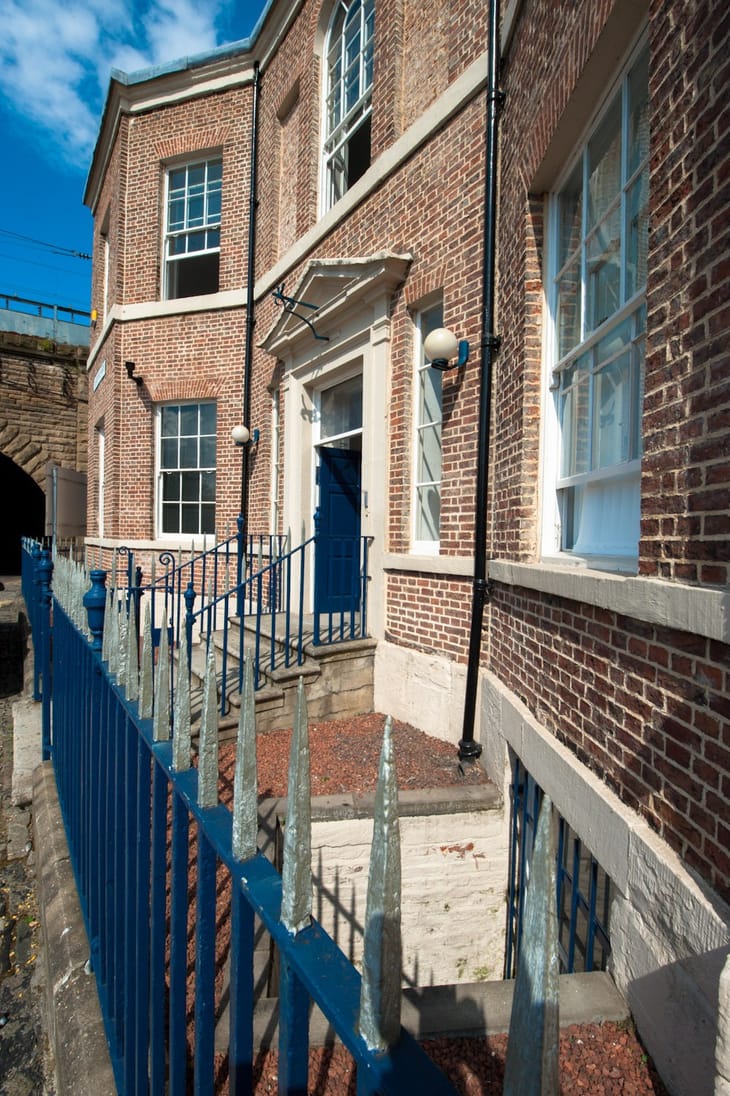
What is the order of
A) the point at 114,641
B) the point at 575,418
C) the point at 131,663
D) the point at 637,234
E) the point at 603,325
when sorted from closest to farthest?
the point at 131,663
the point at 114,641
the point at 637,234
the point at 603,325
the point at 575,418

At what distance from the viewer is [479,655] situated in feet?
15.2

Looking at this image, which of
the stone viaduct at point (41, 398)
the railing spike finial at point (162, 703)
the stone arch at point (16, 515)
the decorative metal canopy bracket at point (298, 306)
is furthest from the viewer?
the stone arch at point (16, 515)

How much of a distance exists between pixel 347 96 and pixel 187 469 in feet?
18.7

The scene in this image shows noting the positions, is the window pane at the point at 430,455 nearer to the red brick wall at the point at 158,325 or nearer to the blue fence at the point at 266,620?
the blue fence at the point at 266,620

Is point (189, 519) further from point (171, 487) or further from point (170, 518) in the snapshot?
point (171, 487)

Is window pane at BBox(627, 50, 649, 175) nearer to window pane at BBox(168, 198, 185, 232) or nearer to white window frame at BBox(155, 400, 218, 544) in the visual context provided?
white window frame at BBox(155, 400, 218, 544)

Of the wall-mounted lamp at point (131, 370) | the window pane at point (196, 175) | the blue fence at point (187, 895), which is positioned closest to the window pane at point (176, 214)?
the window pane at point (196, 175)

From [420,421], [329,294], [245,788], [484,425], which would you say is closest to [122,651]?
[245,788]

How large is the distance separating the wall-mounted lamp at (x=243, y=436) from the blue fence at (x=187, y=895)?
604 centimetres

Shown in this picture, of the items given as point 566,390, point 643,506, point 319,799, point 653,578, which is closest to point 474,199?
point 566,390

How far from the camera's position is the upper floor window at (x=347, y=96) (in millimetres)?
6648

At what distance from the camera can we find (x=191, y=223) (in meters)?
10.0

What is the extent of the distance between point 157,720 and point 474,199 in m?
4.92

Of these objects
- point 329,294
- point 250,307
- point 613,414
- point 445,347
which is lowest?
point 613,414
